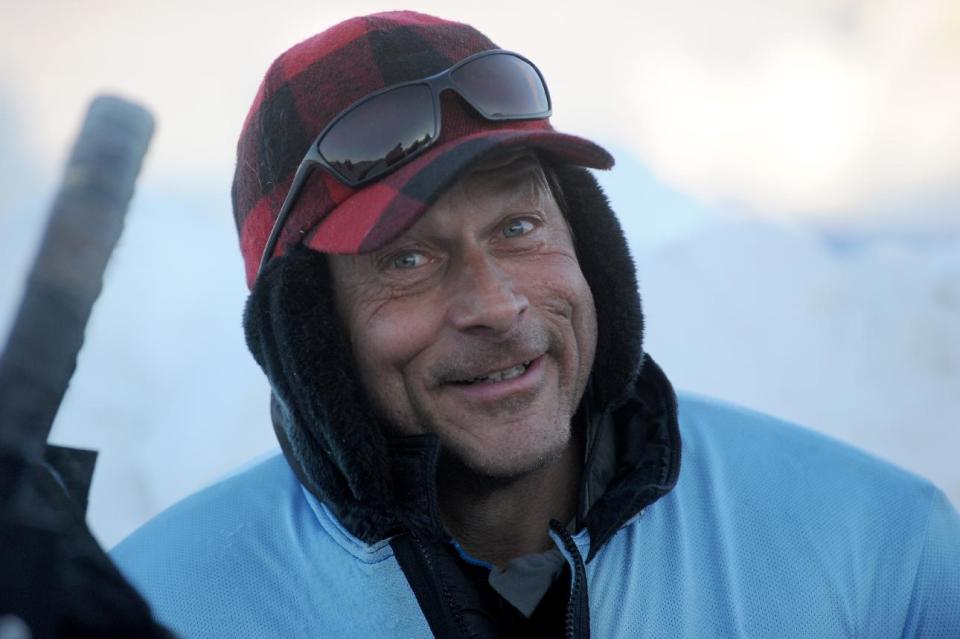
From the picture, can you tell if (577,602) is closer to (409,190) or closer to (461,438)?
(461,438)

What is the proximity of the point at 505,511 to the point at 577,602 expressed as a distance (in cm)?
23

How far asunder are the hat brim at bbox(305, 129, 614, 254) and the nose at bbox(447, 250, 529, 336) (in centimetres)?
13

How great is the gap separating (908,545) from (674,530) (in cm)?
36

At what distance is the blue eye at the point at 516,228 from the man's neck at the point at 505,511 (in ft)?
1.14

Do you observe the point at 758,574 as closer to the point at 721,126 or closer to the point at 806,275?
the point at 806,275

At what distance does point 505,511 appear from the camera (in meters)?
1.44

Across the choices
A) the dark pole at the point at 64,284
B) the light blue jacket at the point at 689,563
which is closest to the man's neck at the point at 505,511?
the light blue jacket at the point at 689,563

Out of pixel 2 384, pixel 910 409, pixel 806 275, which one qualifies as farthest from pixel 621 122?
pixel 2 384

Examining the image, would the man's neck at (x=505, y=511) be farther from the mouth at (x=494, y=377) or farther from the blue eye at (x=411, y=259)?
the blue eye at (x=411, y=259)

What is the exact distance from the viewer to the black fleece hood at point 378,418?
129cm

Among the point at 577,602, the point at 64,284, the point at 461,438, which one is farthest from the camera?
the point at 461,438

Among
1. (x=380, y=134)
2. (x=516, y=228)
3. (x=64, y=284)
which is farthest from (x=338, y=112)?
(x=64, y=284)

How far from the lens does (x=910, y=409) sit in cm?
275

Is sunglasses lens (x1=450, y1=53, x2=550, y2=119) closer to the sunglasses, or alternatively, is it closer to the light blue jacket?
the sunglasses
